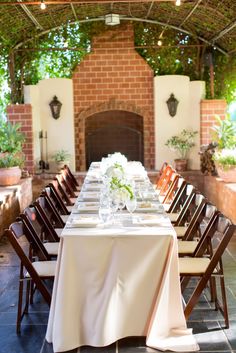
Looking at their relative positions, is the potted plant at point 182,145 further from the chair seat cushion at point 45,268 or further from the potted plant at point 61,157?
the chair seat cushion at point 45,268

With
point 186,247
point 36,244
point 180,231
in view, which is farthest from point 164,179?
point 36,244

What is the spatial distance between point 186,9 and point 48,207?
519cm

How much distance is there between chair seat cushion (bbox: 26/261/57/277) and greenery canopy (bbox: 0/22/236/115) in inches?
274

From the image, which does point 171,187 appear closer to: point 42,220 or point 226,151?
point 226,151

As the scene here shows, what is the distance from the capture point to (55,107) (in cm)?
1071

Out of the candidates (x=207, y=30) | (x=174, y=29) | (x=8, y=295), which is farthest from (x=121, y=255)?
(x=174, y=29)

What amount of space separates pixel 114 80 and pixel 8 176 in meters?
3.53

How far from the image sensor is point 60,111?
35.6 ft

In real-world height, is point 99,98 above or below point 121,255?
above

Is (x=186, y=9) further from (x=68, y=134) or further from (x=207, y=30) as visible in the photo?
(x=68, y=134)

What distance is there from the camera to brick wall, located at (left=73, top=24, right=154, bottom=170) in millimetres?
10828

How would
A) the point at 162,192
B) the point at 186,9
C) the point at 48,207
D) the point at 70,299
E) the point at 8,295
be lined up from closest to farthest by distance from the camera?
the point at 70,299 → the point at 8,295 → the point at 48,207 → the point at 162,192 → the point at 186,9

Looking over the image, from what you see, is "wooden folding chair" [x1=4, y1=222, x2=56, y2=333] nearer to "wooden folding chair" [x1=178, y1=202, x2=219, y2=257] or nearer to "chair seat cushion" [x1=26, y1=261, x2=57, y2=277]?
"chair seat cushion" [x1=26, y1=261, x2=57, y2=277]

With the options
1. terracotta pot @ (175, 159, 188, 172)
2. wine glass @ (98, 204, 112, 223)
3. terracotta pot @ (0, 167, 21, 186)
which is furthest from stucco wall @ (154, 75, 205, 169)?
wine glass @ (98, 204, 112, 223)
